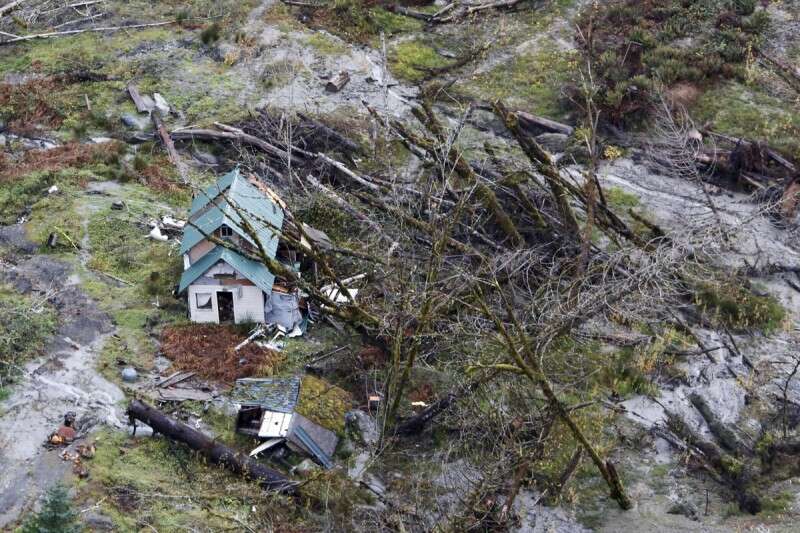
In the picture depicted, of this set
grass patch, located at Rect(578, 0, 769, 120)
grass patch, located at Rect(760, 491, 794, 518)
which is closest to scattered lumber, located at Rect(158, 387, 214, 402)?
grass patch, located at Rect(760, 491, 794, 518)

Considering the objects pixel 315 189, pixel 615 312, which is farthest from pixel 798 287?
pixel 315 189

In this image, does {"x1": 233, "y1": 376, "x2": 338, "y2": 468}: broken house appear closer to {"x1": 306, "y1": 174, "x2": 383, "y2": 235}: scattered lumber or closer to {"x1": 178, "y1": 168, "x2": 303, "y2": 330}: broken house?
{"x1": 178, "y1": 168, "x2": 303, "y2": 330}: broken house

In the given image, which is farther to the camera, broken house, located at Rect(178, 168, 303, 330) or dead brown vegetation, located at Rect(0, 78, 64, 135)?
dead brown vegetation, located at Rect(0, 78, 64, 135)

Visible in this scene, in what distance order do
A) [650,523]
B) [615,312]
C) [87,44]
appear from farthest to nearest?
[87,44]
[615,312]
[650,523]

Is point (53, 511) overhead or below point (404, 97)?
overhead

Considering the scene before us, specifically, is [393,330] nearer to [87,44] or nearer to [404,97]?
[404,97]

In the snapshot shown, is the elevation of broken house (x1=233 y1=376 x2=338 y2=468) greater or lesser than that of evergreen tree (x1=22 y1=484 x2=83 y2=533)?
lesser
